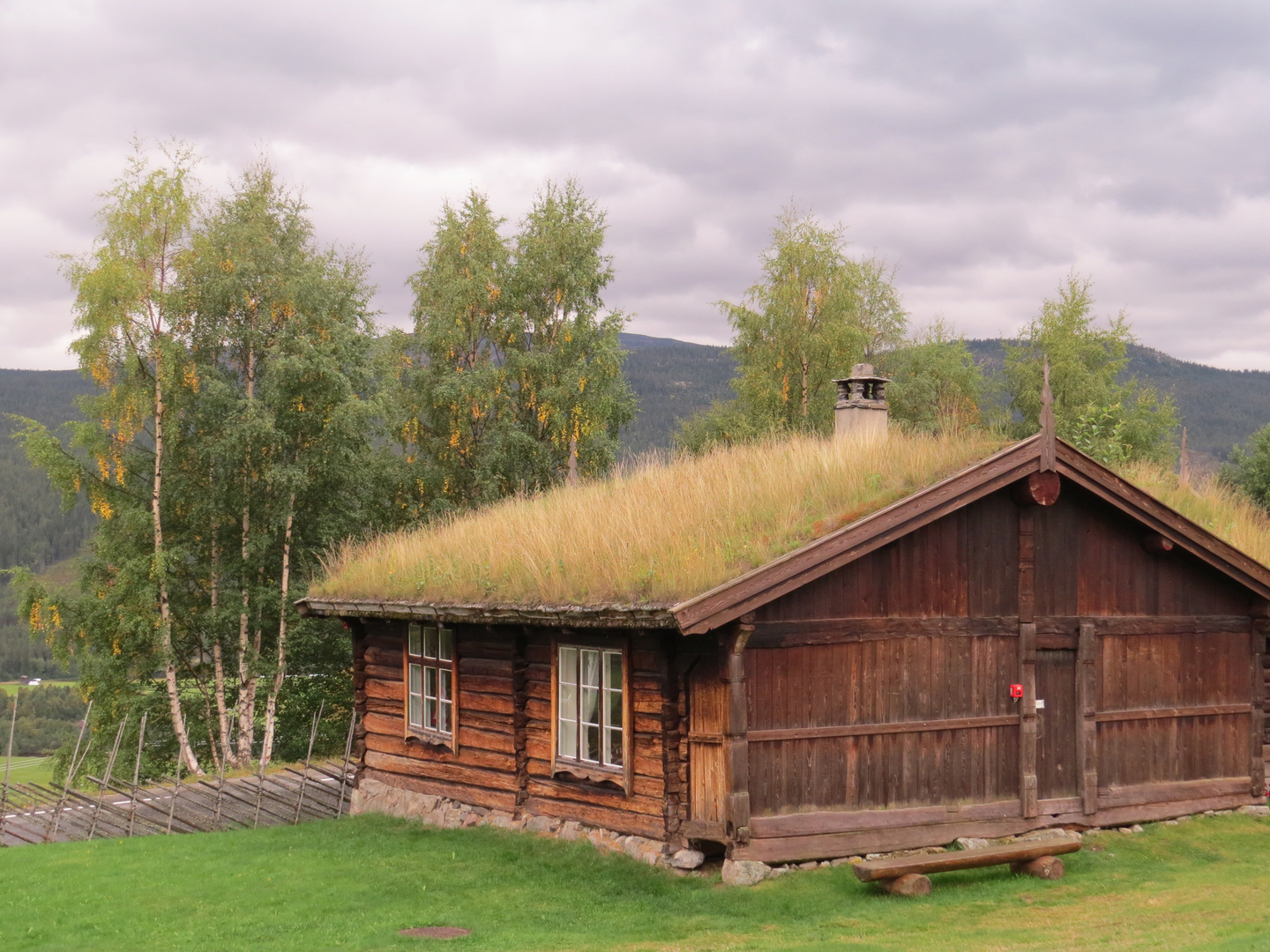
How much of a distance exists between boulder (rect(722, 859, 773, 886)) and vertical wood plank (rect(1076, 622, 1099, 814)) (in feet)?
15.3

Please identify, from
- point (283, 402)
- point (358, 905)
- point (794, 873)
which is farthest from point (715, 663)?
point (283, 402)

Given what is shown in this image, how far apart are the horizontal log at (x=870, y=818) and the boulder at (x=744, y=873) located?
30 centimetres

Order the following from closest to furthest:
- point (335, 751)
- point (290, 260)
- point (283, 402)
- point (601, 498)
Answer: point (601, 498)
point (283, 402)
point (290, 260)
point (335, 751)

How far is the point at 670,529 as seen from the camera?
13766 millimetres

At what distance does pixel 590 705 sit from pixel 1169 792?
294 inches

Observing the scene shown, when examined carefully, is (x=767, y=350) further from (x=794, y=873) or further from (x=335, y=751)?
(x=794, y=873)

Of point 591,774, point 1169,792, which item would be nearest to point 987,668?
point 1169,792

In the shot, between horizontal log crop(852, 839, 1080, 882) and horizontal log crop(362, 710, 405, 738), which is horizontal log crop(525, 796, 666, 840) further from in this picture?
horizontal log crop(362, 710, 405, 738)

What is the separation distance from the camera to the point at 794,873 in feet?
41.0

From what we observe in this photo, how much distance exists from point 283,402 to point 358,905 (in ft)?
56.9

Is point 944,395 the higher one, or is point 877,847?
point 944,395

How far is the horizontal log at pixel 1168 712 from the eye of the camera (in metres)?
14.9

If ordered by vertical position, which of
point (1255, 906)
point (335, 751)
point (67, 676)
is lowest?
point (67, 676)

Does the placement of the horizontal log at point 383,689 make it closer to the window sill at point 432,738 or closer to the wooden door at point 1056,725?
the window sill at point 432,738
